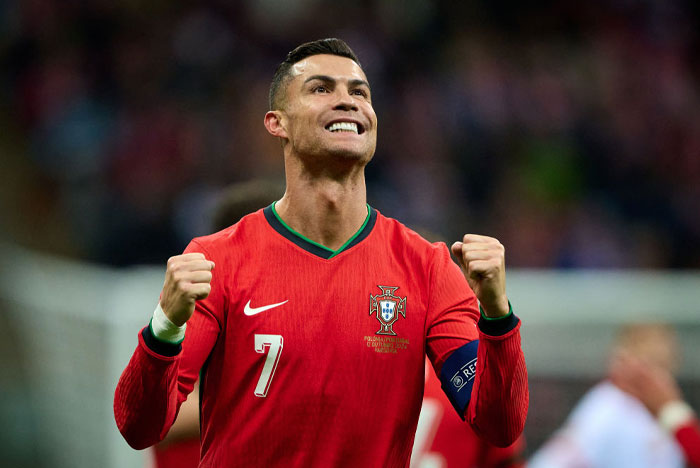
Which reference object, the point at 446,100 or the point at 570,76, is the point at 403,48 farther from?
the point at 570,76

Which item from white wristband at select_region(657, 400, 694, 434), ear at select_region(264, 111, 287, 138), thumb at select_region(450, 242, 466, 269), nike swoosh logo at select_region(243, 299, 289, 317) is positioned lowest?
white wristband at select_region(657, 400, 694, 434)

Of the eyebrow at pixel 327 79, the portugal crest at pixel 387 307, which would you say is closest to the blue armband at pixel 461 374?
the portugal crest at pixel 387 307

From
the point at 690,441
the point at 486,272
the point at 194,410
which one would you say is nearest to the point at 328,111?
the point at 486,272

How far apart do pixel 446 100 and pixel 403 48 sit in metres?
1.02

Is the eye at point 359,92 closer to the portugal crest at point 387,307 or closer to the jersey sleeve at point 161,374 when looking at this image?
the portugal crest at point 387,307

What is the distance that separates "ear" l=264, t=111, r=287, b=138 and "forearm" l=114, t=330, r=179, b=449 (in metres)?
0.93

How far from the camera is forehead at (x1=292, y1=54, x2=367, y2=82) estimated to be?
3.48 m

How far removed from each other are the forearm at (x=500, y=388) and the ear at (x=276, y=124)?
103 cm

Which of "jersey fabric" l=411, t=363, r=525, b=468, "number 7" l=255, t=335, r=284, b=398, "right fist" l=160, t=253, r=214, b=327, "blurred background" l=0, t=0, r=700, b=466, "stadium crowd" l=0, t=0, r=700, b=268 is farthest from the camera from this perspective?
"stadium crowd" l=0, t=0, r=700, b=268

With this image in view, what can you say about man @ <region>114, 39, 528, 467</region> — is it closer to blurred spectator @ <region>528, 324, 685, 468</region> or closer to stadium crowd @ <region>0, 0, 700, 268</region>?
blurred spectator @ <region>528, 324, 685, 468</region>

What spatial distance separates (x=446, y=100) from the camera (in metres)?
12.2

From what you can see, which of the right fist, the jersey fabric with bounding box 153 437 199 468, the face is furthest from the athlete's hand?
the jersey fabric with bounding box 153 437 199 468

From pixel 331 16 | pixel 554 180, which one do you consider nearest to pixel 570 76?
pixel 554 180

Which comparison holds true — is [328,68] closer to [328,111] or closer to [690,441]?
[328,111]
